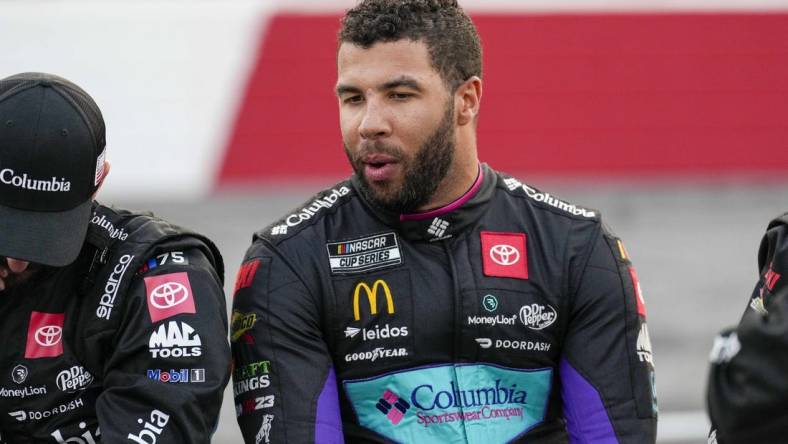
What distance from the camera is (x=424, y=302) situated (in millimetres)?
3191

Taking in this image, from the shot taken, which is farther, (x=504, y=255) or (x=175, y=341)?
(x=504, y=255)

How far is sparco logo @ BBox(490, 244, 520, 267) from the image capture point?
3.25 m

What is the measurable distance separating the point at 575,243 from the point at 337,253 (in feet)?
2.04

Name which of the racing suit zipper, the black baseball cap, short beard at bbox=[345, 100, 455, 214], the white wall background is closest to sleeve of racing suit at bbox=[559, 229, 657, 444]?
the racing suit zipper

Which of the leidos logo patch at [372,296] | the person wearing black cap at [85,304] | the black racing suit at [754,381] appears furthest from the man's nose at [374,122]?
the black racing suit at [754,381]

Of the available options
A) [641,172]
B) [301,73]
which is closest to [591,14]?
[641,172]

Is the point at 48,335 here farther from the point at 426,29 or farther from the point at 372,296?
the point at 426,29

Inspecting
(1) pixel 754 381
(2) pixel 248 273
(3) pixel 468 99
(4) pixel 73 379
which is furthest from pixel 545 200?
(1) pixel 754 381

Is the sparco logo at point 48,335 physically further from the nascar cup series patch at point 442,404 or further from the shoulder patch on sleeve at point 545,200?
the shoulder patch on sleeve at point 545,200

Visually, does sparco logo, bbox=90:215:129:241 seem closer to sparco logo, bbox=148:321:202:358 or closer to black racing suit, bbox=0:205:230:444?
black racing suit, bbox=0:205:230:444

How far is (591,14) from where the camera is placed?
10.9 m

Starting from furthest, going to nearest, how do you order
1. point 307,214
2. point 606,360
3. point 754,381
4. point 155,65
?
point 155,65 < point 307,214 < point 606,360 < point 754,381

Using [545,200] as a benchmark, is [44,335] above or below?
below

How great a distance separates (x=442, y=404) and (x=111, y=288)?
861 millimetres
